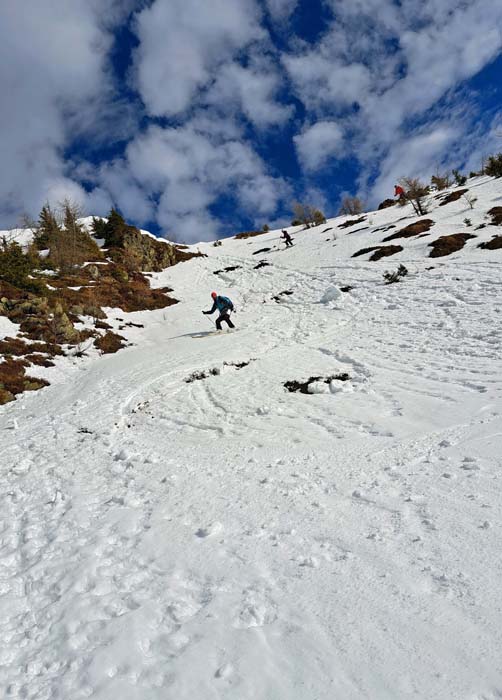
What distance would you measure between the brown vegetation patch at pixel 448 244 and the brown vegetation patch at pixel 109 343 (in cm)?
1803

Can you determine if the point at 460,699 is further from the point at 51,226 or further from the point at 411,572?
the point at 51,226

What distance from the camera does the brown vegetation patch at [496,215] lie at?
25009 millimetres

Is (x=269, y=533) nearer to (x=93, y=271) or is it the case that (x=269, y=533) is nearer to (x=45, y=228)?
(x=93, y=271)

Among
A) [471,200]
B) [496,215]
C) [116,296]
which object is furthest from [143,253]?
[496,215]

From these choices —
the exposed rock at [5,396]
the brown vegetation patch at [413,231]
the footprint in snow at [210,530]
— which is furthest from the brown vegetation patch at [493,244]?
the exposed rock at [5,396]

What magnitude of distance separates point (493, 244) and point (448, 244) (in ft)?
8.80

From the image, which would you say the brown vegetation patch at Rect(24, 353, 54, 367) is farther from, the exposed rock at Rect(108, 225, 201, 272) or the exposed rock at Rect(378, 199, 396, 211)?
the exposed rock at Rect(378, 199, 396, 211)

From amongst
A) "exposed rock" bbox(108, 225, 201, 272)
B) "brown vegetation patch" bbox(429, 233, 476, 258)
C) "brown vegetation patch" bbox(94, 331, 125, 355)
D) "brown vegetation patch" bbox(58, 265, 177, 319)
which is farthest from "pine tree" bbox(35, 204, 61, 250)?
"brown vegetation patch" bbox(429, 233, 476, 258)

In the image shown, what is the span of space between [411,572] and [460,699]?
1.11 m

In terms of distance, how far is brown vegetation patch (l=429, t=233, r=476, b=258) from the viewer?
72.0ft

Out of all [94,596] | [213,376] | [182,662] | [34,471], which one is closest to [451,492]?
[182,662]

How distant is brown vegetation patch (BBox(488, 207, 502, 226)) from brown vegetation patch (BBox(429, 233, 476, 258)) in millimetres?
3042

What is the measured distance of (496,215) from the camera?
86.8 ft

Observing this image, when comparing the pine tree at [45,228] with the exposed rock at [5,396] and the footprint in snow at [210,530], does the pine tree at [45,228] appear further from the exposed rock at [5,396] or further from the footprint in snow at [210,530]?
the footprint in snow at [210,530]
